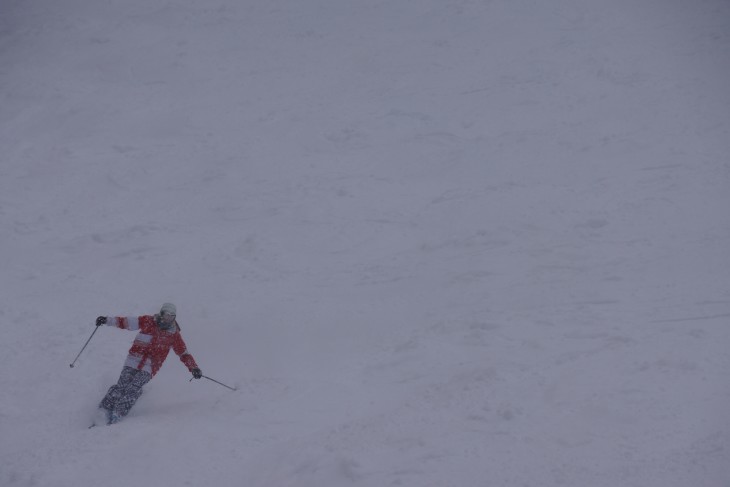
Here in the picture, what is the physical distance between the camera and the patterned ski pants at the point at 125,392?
27.1ft

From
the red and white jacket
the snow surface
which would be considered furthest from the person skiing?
the snow surface

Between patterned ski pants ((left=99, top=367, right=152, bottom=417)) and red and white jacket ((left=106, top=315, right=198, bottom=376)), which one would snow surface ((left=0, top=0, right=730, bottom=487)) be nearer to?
patterned ski pants ((left=99, top=367, right=152, bottom=417))

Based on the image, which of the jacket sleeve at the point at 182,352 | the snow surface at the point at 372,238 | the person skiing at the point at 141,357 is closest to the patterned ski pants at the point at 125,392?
the person skiing at the point at 141,357

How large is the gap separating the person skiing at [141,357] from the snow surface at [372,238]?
381mm

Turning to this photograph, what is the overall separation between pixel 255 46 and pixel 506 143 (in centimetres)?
859

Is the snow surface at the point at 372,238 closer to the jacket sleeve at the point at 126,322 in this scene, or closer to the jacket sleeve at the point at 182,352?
the jacket sleeve at the point at 182,352

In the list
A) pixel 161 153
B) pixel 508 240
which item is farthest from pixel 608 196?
pixel 161 153

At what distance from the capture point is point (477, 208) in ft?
41.7

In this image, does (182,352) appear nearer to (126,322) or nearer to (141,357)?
(141,357)

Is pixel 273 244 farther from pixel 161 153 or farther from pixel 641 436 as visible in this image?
pixel 641 436

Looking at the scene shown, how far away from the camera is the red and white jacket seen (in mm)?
8492

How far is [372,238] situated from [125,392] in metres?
5.54

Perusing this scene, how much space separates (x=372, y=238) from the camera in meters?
12.3

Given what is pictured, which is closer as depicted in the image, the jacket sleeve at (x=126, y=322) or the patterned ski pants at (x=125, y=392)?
the patterned ski pants at (x=125, y=392)
